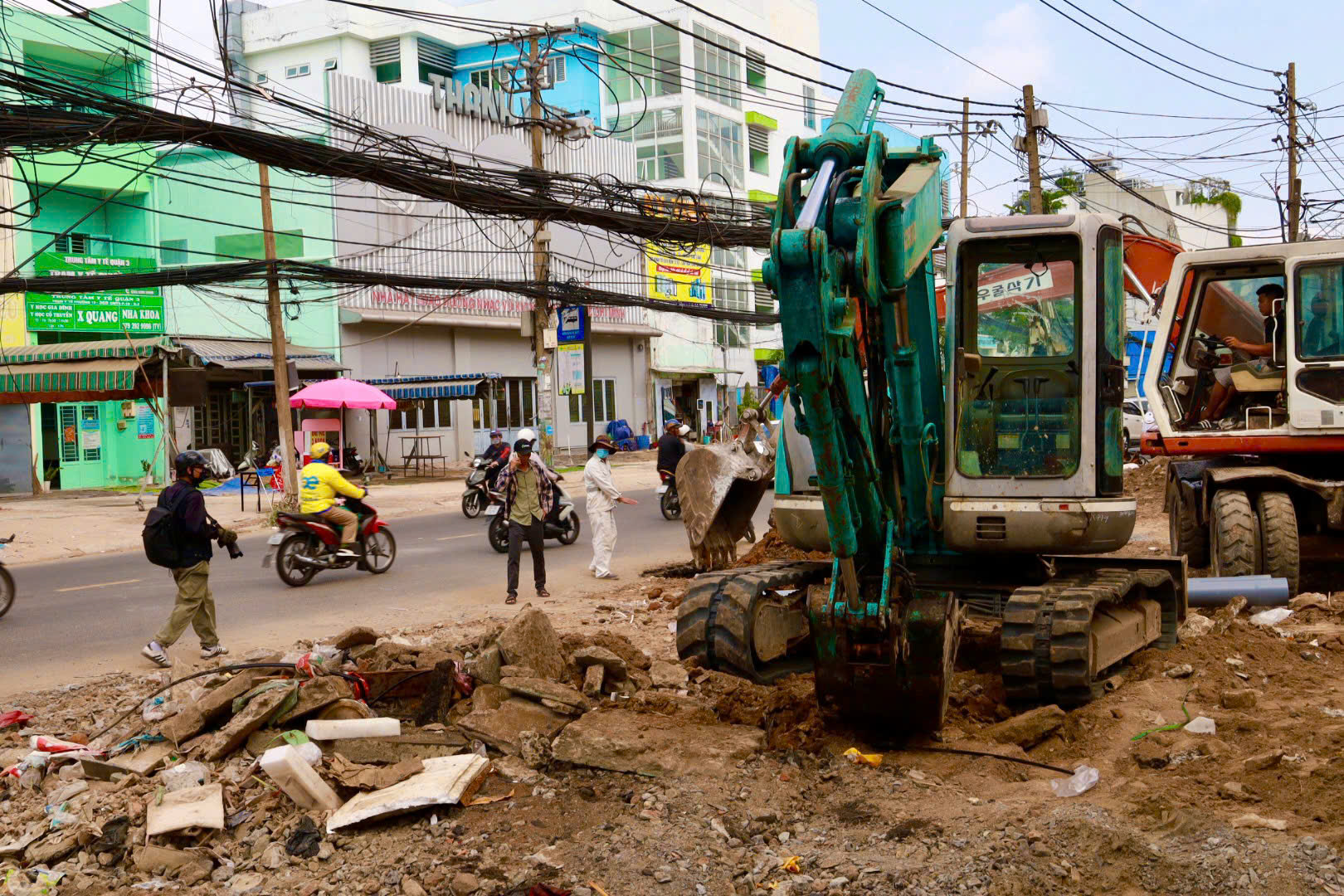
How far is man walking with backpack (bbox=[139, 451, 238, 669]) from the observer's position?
9156 millimetres

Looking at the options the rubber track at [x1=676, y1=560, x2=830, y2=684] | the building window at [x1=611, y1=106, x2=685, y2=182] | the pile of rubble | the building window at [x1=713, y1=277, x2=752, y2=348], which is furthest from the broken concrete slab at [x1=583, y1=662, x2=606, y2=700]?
the building window at [x1=611, y1=106, x2=685, y2=182]

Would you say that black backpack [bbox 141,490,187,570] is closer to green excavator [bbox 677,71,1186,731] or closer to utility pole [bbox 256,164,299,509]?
green excavator [bbox 677,71,1186,731]

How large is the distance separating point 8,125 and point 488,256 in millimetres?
26429

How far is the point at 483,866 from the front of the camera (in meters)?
4.96

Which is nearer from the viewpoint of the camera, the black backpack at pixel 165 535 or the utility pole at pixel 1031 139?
the black backpack at pixel 165 535

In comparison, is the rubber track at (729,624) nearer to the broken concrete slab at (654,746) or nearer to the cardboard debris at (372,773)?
the broken concrete slab at (654,746)

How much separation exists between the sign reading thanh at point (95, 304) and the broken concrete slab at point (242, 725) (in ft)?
75.2

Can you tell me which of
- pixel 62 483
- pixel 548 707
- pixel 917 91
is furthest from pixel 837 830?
pixel 62 483

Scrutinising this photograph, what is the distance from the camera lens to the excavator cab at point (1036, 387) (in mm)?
6891

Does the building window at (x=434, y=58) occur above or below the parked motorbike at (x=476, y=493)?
above

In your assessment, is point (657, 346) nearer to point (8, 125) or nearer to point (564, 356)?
point (564, 356)

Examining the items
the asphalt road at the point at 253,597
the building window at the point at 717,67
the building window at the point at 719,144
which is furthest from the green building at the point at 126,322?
the building window at the point at 717,67

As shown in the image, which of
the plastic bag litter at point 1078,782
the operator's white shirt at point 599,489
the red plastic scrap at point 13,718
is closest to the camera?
the plastic bag litter at point 1078,782

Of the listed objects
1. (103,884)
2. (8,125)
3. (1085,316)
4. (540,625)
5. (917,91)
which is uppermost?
(917,91)
